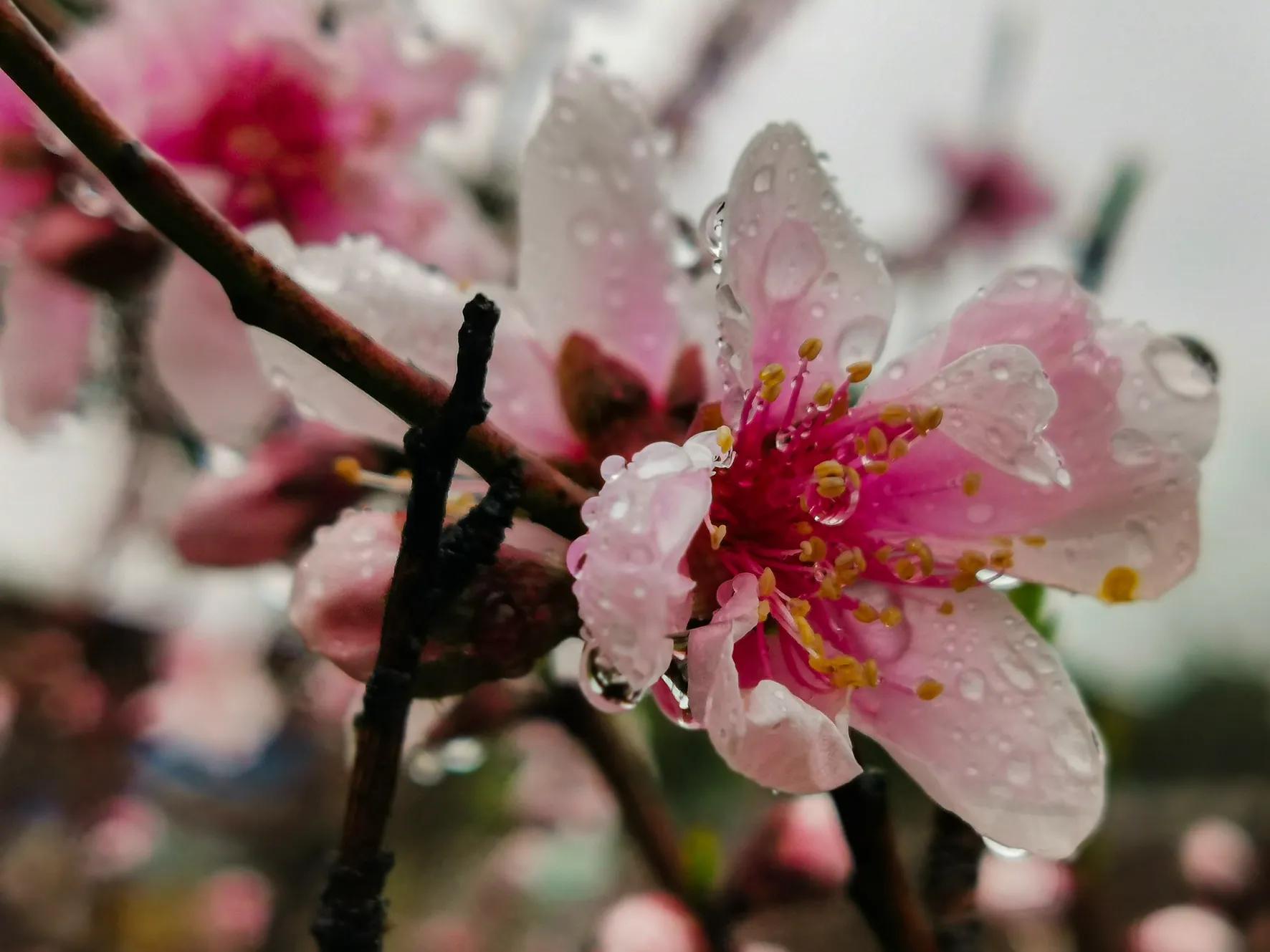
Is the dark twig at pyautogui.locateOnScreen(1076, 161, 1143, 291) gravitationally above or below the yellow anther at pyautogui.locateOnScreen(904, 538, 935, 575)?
above

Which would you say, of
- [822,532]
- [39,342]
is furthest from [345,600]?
[39,342]

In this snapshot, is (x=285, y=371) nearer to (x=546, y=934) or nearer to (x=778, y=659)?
(x=778, y=659)

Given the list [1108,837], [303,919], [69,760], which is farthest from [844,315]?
[69,760]

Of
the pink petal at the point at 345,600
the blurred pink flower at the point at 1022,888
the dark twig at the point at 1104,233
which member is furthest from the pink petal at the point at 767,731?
the blurred pink flower at the point at 1022,888

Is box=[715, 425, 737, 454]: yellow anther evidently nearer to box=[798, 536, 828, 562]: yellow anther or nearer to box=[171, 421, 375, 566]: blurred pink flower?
box=[798, 536, 828, 562]: yellow anther

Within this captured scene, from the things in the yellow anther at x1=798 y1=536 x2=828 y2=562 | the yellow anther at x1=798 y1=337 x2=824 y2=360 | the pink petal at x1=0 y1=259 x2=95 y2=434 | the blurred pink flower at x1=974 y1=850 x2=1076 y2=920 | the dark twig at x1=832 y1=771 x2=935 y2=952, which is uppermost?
the pink petal at x1=0 y1=259 x2=95 y2=434

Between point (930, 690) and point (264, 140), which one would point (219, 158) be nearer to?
point (264, 140)

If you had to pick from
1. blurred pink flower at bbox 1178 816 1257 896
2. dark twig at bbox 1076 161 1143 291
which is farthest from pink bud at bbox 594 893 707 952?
blurred pink flower at bbox 1178 816 1257 896
